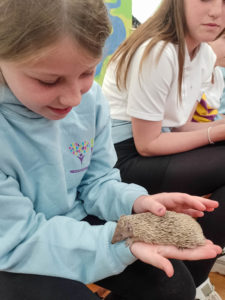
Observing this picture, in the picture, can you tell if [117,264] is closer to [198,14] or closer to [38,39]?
[38,39]

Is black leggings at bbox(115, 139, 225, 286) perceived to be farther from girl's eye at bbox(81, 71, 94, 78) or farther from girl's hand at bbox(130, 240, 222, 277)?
girl's eye at bbox(81, 71, 94, 78)

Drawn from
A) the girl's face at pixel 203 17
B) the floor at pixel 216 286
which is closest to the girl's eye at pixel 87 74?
the girl's face at pixel 203 17

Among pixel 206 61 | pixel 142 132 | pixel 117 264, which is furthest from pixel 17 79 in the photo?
pixel 206 61

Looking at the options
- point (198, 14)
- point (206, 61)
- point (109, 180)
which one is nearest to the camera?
point (109, 180)

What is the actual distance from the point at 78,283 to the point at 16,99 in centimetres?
48

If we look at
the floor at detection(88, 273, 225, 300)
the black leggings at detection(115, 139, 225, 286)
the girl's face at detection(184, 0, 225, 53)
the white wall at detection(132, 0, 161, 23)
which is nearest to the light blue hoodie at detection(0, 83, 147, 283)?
the black leggings at detection(115, 139, 225, 286)

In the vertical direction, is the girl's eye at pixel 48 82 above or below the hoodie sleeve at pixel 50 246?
above

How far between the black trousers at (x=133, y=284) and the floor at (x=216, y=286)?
370mm

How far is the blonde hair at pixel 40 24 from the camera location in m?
0.57

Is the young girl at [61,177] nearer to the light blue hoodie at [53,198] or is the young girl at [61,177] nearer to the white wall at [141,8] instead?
the light blue hoodie at [53,198]

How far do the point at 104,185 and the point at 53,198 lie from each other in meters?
0.19

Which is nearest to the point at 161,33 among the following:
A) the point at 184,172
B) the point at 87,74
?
the point at 184,172

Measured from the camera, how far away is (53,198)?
873mm

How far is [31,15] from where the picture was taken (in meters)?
0.58
